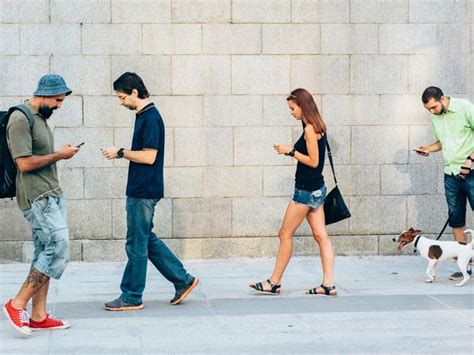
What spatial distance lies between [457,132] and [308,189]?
1.71m

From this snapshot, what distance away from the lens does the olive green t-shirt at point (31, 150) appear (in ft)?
21.8

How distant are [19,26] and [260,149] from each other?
272 cm

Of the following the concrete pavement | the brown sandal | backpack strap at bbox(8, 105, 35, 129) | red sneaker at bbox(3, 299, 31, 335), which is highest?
backpack strap at bbox(8, 105, 35, 129)

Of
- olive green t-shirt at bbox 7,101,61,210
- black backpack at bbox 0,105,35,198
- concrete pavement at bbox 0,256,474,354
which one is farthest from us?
black backpack at bbox 0,105,35,198

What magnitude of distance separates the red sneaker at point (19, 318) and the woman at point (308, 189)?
216 centimetres

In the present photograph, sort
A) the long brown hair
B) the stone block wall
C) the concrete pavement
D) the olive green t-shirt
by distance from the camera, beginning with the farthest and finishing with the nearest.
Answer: the stone block wall < the long brown hair < the olive green t-shirt < the concrete pavement

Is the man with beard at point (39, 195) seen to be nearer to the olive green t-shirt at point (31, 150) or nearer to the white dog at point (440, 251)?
the olive green t-shirt at point (31, 150)

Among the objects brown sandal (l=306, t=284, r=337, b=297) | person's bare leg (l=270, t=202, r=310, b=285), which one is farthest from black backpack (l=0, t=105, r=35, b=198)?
brown sandal (l=306, t=284, r=337, b=297)

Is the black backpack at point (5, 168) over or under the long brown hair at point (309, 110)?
under

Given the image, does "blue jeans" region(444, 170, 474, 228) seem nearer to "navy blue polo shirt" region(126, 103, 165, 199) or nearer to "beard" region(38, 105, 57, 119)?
"navy blue polo shirt" region(126, 103, 165, 199)

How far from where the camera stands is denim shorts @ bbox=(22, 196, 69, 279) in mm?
6723

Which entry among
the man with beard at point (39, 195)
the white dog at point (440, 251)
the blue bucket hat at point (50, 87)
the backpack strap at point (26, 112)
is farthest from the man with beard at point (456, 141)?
the backpack strap at point (26, 112)

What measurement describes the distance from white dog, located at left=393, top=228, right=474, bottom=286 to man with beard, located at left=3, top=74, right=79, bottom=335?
11.2ft

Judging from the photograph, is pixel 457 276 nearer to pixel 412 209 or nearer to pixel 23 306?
pixel 412 209
